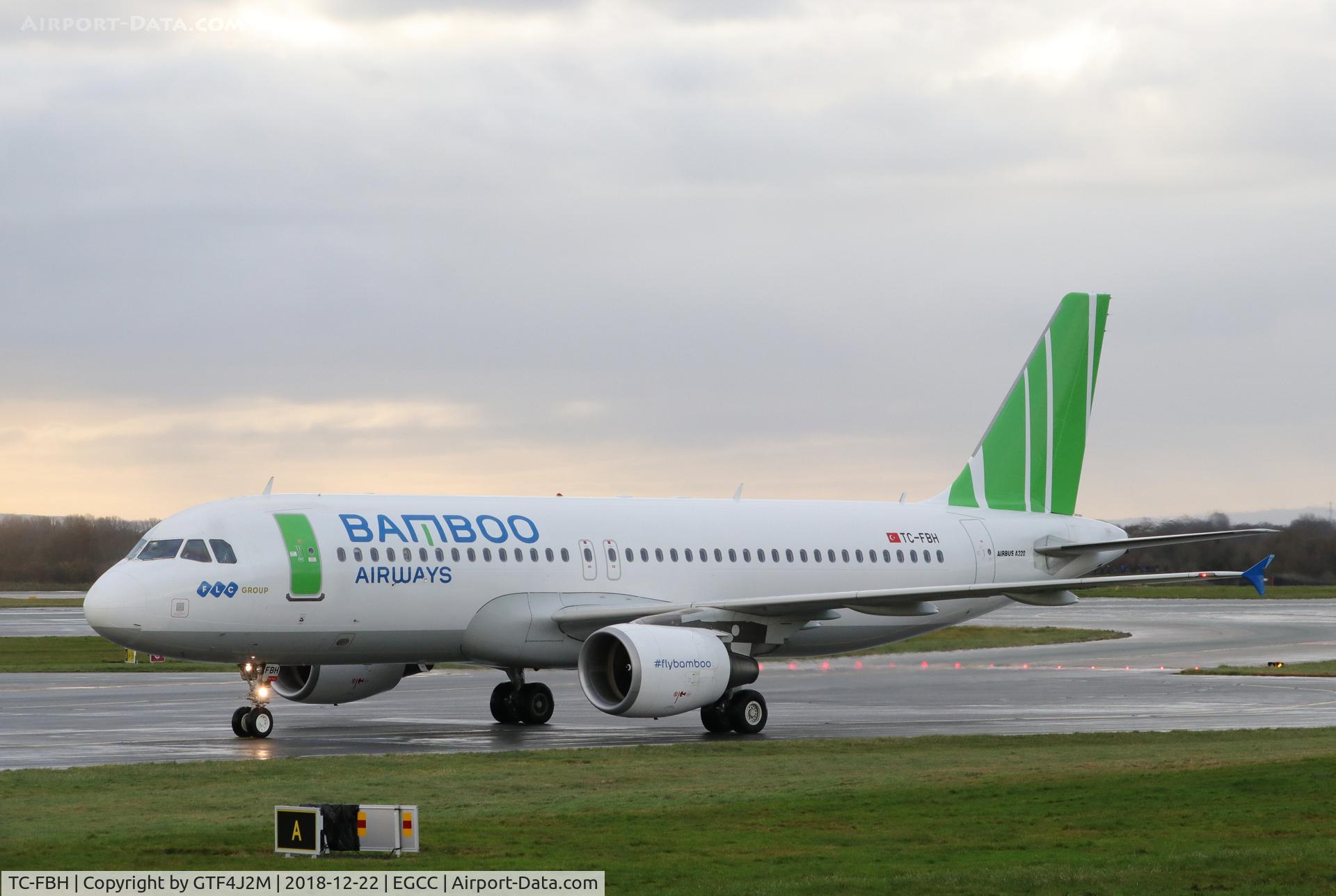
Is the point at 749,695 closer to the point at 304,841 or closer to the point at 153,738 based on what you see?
the point at 153,738

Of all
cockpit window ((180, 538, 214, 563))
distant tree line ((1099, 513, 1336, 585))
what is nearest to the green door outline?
cockpit window ((180, 538, 214, 563))

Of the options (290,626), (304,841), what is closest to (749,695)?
(290,626)

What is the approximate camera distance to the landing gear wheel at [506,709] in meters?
31.1

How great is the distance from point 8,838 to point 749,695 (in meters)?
15.6

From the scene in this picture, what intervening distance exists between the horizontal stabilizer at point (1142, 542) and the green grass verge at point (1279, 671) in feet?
20.5

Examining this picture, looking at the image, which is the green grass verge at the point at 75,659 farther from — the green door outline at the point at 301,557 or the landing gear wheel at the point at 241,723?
the green door outline at the point at 301,557

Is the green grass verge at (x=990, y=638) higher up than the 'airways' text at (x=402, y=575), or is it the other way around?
the 'airways' text at (x=402, y=575)

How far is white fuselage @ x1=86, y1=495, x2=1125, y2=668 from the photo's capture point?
89.0 ft

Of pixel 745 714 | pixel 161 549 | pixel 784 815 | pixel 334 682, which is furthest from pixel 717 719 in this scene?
pixel 784 815

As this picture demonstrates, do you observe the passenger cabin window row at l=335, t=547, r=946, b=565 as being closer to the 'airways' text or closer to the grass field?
the 'airways' text

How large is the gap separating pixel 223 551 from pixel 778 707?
12.1m

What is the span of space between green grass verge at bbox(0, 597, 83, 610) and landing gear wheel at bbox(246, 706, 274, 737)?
243 ft

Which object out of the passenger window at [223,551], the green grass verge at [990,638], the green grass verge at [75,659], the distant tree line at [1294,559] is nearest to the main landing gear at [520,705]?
the passenger window at [223,551]

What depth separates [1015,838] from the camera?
15.2m
